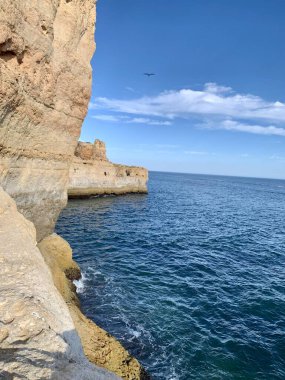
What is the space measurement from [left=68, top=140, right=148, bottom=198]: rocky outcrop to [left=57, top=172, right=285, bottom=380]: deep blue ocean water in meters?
22.2

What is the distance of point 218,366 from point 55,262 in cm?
1086

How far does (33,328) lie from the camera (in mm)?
6977

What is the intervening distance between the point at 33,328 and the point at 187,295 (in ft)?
52.8

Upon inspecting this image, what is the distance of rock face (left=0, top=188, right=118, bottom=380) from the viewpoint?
6.14 metres

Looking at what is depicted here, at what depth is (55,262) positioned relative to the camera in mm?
19562

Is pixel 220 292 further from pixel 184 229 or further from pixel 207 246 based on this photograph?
pixel 184 229

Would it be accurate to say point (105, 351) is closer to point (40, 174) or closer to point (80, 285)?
point (80, 285)

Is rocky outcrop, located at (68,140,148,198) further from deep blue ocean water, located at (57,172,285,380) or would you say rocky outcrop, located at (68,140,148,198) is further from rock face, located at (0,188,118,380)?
rock face, located at (0,188,118,380)

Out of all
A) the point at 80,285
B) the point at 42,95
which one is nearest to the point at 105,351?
the point at 80,285

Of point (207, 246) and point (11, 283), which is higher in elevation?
point (11, 283)

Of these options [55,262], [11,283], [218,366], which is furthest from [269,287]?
[11,283]

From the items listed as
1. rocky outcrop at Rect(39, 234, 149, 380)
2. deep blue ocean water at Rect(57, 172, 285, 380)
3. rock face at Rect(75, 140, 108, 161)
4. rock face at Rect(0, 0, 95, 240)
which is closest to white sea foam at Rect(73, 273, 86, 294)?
deep blue ocean water at Rect(57, 172, 285, 380)

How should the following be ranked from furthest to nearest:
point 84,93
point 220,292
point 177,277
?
point 177,277 → point 220,292 → point 84,93

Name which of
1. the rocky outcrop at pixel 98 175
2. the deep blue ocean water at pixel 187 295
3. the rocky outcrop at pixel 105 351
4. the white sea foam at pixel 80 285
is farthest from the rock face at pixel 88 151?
the rocky outcrop at pixel 105 351
